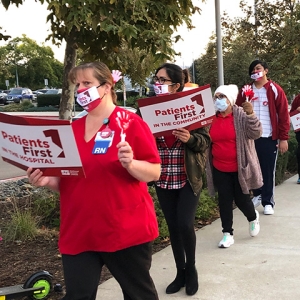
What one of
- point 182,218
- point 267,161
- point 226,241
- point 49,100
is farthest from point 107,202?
point 49,100

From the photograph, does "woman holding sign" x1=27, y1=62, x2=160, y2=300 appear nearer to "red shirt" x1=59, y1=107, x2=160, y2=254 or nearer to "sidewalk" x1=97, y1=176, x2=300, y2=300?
"red shirt" x1=59, y1=107, x2=160, y2=254

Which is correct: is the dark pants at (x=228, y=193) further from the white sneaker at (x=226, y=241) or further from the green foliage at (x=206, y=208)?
the green foliage at (x=206, y=208)

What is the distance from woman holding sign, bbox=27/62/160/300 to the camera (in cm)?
267

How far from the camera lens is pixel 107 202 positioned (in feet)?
8.75

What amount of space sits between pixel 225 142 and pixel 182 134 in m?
1.36

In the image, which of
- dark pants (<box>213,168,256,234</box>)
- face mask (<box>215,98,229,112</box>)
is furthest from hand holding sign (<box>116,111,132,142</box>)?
dark pants (<box>213,168,256,234</box>)

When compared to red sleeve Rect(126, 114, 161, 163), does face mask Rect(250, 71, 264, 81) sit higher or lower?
higher

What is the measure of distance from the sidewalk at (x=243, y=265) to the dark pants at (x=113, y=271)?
1201mm

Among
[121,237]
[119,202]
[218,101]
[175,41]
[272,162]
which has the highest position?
[175,41]

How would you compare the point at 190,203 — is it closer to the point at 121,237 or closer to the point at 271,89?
the point at 121,237

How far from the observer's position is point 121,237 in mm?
2705

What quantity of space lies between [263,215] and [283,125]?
1.24 meters

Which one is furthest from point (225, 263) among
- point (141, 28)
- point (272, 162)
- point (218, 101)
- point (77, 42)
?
point (77, 42)

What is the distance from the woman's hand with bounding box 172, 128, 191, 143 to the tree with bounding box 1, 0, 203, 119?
148 cm
